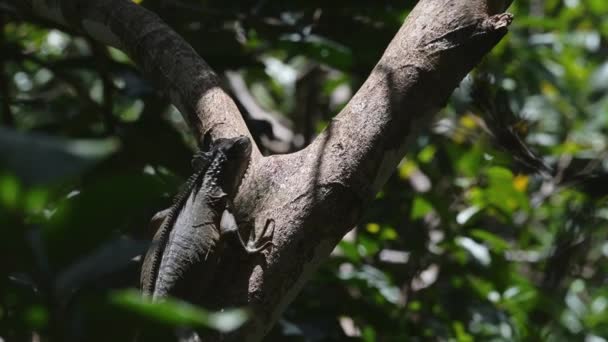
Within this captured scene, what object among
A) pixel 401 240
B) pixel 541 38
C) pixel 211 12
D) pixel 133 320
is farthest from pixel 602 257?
pixel 133 320

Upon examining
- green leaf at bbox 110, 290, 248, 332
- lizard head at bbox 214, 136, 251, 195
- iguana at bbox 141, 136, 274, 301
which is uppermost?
green leaf at bbox 110, 290, 248, 332

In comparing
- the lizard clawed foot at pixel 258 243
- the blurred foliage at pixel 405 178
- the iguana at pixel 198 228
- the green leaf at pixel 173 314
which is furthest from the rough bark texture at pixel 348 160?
the green leaf at pixel 173 314

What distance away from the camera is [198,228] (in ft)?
8.46

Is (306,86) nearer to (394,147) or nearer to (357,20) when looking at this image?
(357,20)

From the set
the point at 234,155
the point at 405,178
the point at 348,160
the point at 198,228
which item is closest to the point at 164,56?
the point at 234,155

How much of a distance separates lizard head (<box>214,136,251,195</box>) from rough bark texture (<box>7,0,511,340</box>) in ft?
0.27

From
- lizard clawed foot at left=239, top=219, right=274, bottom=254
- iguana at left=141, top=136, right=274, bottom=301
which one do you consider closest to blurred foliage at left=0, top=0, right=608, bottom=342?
iguana at left=141, top=136, right=274, bottom=301

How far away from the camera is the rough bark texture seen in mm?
1922

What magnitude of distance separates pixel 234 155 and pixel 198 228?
0.35 meters

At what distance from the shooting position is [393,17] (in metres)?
3.75

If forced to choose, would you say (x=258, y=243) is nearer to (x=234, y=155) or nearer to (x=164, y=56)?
(x=234, y=155)

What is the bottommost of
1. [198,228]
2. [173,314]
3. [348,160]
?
[198,228]

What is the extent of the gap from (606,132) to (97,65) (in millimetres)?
4156

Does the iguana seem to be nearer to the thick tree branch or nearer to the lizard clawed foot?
the thick tree branch
